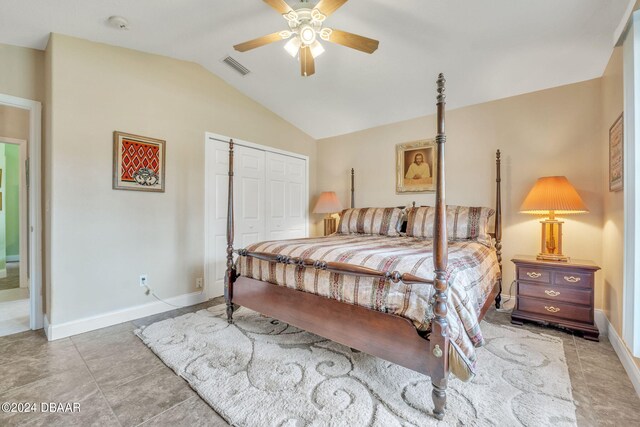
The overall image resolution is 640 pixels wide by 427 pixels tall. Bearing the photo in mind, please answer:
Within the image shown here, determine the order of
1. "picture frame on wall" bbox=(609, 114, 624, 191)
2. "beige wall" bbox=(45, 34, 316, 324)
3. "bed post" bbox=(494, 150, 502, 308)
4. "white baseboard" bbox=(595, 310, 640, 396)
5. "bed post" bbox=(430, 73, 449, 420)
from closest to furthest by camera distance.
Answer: "bed post" bbox=(430, 73, 449, 420)
"white baseboard" bbox=(595, 310, 640, 396)
"picture frame on wall" bbox=(609, 114, 624, 191)
"beige wall" bbox=(45, 34, 316, 324)
"bed post" bbox=(494, 150, 502, 308)

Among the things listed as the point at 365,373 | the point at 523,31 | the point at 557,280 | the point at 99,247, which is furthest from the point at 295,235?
the point at 523,31

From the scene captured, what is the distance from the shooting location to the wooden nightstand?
2445mm

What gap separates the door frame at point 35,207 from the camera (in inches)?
104

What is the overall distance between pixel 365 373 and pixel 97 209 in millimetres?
2790

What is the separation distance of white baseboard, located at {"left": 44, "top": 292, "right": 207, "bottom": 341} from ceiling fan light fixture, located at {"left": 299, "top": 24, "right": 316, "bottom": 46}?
2.96 meters

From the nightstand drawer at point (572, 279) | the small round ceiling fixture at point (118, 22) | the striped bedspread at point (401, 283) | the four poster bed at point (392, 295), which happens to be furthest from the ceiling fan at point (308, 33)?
the nightstand drawer at point (572, 279)

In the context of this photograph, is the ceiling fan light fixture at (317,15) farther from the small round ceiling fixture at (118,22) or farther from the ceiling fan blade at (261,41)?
the small round ceiling fixture at (118,22)

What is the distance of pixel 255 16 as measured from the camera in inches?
99.9

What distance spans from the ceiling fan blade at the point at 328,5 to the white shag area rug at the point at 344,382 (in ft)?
8.08

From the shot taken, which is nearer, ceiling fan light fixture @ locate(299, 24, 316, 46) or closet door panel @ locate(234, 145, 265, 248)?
ceiling fan light fixture @ locate(299, 24, 316, 46)

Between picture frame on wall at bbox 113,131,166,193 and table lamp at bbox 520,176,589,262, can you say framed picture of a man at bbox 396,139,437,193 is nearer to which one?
table lamp at bbox 520,176,589,262

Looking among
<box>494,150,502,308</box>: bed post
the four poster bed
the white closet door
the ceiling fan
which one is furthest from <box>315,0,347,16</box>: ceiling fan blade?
the white closet door

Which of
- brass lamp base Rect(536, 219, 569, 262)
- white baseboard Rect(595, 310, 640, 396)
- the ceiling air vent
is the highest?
the ceiling air vent

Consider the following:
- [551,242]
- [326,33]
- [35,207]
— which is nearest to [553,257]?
[551,242]
